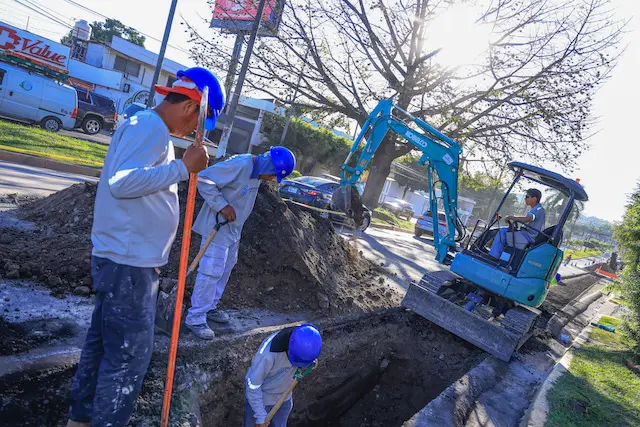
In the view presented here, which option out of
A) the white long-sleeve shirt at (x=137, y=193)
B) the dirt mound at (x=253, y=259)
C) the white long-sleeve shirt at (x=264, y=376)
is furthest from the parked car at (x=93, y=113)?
the white long-sleeve shirt at (x=137, y=193)

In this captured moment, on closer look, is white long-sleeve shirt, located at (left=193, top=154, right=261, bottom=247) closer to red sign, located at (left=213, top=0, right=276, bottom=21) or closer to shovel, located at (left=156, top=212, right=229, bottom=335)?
shovel, located at (left=156, top=212, right=229, bottom=335)

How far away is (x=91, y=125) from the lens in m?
18.7

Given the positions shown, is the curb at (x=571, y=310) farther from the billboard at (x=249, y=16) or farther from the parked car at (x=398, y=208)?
the parked car at (x=398, y=208)

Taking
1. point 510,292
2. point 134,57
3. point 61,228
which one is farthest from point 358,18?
point 134,57

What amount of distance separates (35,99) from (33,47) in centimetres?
1253

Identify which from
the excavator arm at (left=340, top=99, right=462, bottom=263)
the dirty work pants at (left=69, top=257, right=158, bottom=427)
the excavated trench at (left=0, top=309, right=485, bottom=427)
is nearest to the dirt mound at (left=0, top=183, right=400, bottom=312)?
the excavated trench at (left=0, top=309, right=485, bottom=427)

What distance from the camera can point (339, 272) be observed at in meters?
7.39

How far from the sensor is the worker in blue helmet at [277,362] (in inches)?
119

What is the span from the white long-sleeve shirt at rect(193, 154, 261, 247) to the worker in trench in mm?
1623

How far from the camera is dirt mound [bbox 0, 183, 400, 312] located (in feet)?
14.5

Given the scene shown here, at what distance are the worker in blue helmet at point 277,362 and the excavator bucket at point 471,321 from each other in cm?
397

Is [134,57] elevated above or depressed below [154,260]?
above

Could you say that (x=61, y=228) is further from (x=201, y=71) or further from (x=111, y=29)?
(x=111, y=29)

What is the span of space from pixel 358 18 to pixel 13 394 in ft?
44.0
